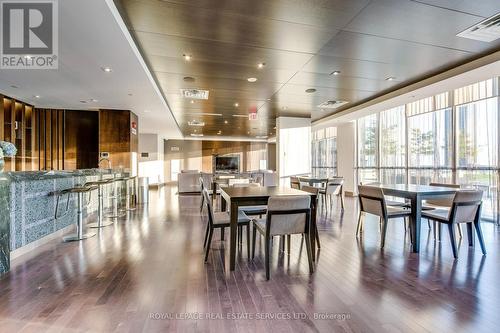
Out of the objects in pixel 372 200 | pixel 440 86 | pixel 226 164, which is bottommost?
pixel 372 200

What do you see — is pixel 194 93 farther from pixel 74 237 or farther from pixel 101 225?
pixel 74 237

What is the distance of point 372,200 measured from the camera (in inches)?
142

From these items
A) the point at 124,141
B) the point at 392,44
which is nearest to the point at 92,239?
the point at 124,141

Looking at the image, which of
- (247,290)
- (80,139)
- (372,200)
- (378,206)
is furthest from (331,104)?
(80,139)

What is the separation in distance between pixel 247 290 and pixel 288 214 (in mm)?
831

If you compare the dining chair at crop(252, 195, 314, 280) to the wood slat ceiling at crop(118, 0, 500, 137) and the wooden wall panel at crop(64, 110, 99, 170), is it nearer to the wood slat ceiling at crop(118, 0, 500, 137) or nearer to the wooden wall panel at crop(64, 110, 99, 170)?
the wood slat ceiling at crop(118, 0, 500, 137)

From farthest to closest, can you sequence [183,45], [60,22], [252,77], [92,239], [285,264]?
[252,77]
[92,239]
[183,45]
[285,264]
[60,22]

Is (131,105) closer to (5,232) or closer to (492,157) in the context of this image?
(5,232)

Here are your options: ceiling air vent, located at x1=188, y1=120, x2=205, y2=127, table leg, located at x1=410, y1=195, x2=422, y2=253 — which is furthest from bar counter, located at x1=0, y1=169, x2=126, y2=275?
ceiling air vent, located at x1=188, y1=120, x2=205, y2=127

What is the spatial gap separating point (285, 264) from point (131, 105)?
18.9 ft

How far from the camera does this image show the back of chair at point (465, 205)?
10.2ft

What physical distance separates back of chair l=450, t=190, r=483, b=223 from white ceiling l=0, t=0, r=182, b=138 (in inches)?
179

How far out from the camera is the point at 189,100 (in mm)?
6441

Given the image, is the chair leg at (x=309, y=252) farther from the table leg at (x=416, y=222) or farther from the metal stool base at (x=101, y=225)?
the metal stool base at (x=101, y=225)
